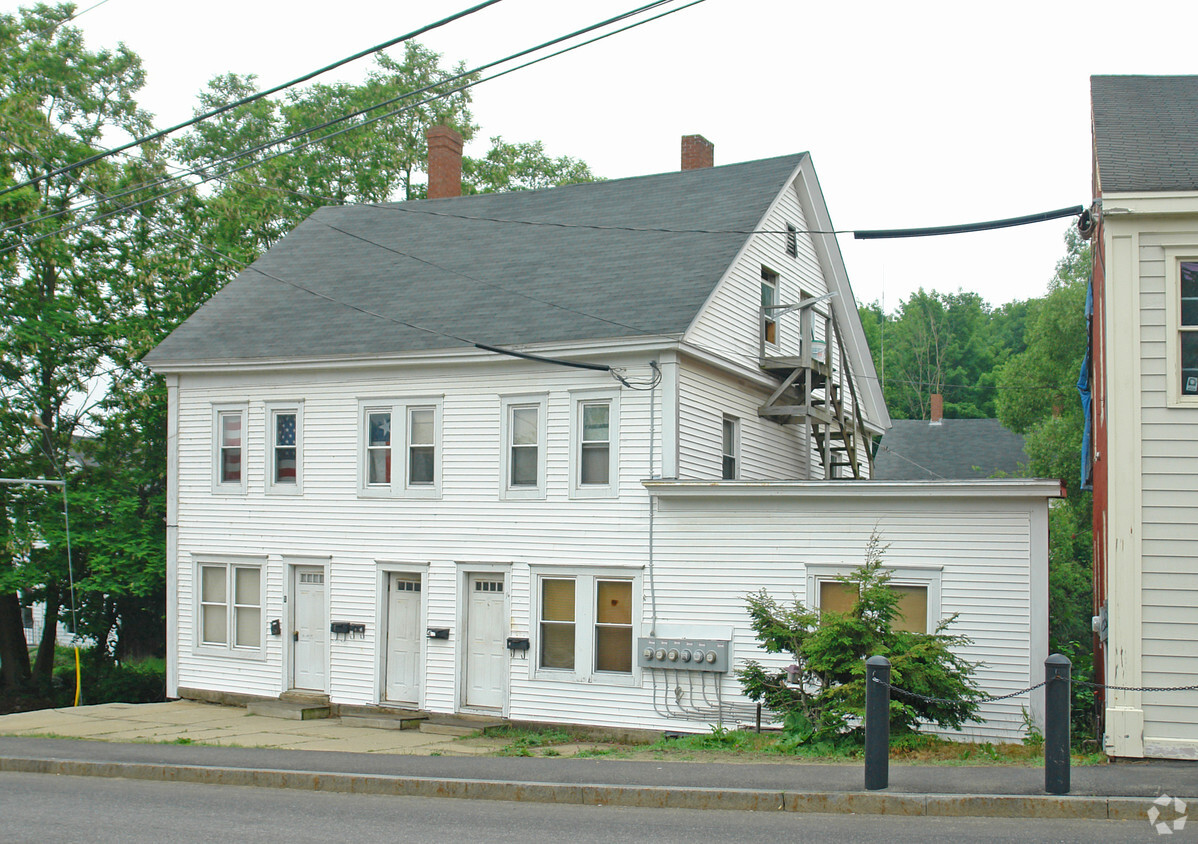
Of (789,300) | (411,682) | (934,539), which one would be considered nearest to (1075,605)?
(789,300)

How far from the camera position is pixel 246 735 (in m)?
16.8

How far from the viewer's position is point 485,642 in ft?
59.9

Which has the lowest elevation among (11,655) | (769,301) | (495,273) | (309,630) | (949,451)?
(11,655)

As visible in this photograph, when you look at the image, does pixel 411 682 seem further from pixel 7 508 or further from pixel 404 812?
pixel 7 508

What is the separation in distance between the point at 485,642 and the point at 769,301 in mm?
8086

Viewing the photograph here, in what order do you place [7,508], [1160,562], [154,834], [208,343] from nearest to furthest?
[154,834], [1160,562], [208,343], [7,508]

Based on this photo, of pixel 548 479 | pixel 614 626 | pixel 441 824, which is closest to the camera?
pixel 441 824

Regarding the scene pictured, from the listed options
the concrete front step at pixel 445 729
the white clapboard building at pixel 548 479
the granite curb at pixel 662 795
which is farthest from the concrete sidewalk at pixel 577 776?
the white clapboard building at pixel 548 479

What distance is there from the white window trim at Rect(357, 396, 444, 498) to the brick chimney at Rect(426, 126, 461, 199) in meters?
8.39

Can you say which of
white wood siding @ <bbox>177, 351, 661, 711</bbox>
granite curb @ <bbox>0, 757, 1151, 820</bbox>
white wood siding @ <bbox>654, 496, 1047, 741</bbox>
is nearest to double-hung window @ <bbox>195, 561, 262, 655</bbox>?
white wood siding @ <bbox>177, 351, 661, 711</bbox>

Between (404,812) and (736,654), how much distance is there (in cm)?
700

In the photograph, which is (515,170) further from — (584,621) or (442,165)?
(584,621)

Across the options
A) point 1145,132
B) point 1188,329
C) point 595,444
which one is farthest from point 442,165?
point 1188,329

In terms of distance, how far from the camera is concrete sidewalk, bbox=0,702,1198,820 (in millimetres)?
9156
